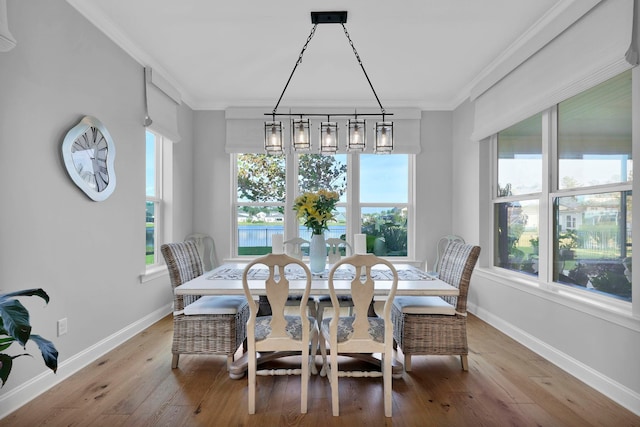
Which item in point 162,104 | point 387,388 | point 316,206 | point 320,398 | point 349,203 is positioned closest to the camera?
point 387,388

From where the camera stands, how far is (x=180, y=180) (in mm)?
4297

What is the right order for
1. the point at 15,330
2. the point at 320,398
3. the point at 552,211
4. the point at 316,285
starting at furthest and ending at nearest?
the point at 552,211
the point at 316,285
the point at 320,398
the point at 15,330

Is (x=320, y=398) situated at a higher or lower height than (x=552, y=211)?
lower

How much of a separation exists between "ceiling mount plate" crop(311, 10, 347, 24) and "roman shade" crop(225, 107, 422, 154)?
1868mm

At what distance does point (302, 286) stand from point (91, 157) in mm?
1882

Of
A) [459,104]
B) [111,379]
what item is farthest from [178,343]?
[459,104]

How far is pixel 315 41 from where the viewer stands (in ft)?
9.98

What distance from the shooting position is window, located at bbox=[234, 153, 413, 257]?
476 centimetres

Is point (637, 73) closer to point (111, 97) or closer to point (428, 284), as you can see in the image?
point (428, 284)

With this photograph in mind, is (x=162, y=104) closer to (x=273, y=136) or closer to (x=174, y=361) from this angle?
(x=273, y=136)

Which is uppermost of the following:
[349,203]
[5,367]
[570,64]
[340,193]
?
[570,64]

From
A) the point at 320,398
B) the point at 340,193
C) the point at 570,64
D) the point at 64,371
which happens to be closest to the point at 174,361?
the point at 64,371

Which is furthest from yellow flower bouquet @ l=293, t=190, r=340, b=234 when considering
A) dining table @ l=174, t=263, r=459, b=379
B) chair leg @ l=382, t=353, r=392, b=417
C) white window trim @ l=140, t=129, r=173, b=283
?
white window trim @ l=140, t=129, r=173, b=283

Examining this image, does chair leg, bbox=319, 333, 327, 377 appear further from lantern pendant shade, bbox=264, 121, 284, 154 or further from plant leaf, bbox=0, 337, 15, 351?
plant leaf, bbox=0, 337, 15, 351
